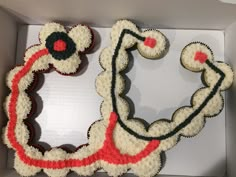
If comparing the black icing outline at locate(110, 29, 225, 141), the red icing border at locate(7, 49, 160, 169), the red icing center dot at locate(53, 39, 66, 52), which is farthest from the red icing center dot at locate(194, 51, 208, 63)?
the red icing center dot at locate(53, 39, 66, 52)

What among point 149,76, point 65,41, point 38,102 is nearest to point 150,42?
point 149,76

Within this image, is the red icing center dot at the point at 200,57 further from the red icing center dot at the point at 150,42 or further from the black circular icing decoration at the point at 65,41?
the black circular icing decoration at the point at 65,41

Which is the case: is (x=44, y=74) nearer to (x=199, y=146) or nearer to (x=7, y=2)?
(x=7, y=2)

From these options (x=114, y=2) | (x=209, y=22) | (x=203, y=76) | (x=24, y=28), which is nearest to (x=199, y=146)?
(x=203, y=76)

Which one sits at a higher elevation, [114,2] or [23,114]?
[114,2]

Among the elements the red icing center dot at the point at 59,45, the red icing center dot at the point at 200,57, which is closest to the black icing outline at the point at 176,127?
the red icing center dot at the point at 200,57

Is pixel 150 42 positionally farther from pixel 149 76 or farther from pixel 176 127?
pixel 176 127

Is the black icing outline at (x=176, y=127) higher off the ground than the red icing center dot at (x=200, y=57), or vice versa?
the red icing center dot at (x=200, y=57)
